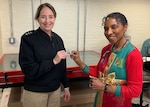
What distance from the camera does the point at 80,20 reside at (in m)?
3.02

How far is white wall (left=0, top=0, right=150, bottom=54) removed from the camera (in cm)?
270

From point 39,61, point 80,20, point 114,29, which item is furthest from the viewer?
point 80,20

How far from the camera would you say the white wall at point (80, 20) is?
106 inches

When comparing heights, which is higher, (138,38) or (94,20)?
(94,20)

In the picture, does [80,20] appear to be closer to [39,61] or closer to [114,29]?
[39,61]

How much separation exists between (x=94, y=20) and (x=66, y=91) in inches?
68.8

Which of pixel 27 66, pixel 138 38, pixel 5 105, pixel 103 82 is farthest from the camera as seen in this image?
pixel 138 38

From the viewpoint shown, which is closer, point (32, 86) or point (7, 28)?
point (32, 86)

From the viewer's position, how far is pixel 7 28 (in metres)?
2.71

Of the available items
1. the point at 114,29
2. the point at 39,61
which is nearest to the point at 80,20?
the point at 39,61

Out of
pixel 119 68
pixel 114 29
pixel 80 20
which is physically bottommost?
pixel 119 68

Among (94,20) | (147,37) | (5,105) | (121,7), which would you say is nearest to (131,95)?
(5,105)

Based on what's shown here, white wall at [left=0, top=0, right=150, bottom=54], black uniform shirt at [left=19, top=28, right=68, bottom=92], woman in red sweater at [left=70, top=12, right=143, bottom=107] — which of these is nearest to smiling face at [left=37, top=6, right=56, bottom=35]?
black uniform shirt at [left=19, top=28, right=68, bottom=92]

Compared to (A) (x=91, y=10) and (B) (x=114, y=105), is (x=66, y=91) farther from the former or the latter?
(A) (x=91, y=10)
